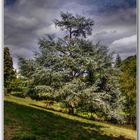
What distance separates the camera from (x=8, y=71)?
2531 mm

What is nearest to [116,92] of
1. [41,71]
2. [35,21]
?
[41,71]

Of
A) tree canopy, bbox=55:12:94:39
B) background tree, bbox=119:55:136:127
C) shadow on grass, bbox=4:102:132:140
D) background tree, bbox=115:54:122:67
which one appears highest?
tree canopy, bbox=55:12:94:39

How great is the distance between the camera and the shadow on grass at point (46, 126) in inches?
100

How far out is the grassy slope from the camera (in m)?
2.54

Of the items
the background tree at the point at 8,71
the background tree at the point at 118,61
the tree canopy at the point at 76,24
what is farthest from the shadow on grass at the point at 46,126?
the tree canopy at the point at 76,24

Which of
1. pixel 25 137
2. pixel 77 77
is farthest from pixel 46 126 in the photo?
pixel 77 77

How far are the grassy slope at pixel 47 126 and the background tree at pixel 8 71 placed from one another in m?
0.07

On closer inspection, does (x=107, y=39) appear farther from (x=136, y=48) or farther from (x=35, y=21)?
(x=35, y=21)

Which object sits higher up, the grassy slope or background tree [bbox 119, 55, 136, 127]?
background tree [bbox 119, 55, 136, 127]

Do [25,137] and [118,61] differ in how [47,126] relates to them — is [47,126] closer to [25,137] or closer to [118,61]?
[25,137]

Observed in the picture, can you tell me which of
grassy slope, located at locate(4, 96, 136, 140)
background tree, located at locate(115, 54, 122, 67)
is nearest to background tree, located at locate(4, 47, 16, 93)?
grassy slope, located at locate(4, 96, 136, 140)

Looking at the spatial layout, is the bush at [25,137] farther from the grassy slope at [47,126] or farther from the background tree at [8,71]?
the background tree at [8,71]

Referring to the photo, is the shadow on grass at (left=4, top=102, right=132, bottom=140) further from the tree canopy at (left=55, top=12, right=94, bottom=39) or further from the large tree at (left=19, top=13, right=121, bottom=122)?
the tree canopy at (left=55, top=12, right=94, bottom=39)

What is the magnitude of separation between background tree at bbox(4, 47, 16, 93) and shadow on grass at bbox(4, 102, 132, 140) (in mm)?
102
